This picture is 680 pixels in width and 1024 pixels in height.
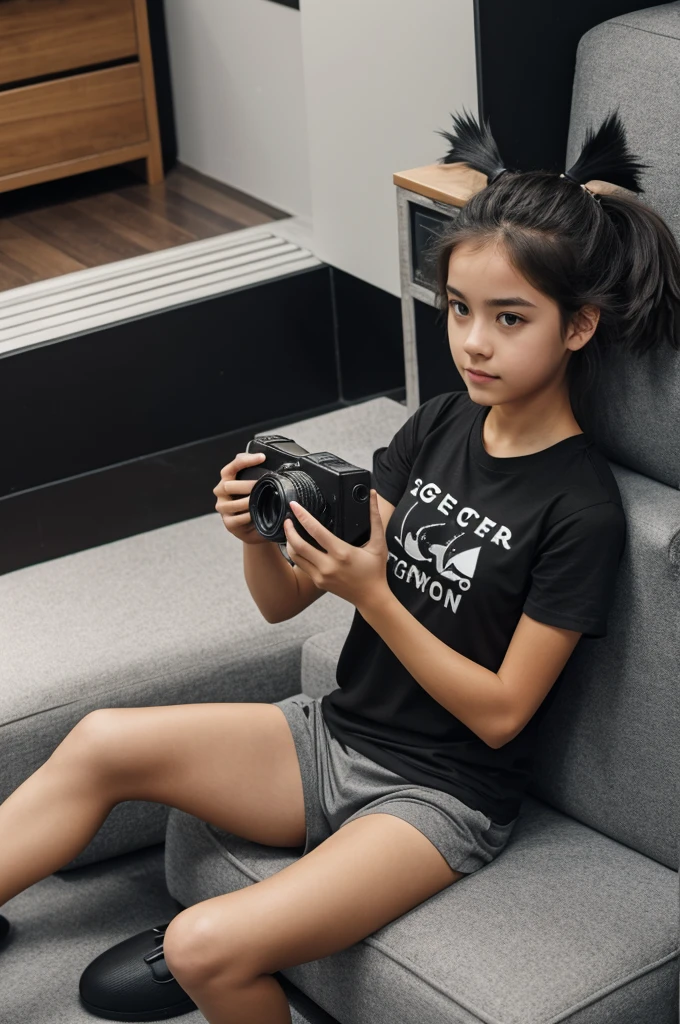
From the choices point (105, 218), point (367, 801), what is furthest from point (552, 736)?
point (105, 218)

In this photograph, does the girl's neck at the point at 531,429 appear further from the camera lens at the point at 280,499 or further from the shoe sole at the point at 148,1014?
the shoe sole at the point at 148,1014

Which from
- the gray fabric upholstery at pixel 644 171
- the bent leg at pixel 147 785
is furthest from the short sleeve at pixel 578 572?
the bent leg at pixel 147 785

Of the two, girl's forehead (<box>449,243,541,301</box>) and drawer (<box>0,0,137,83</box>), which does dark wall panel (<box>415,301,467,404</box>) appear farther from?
drawer (<box>0,0,137,83</box>)

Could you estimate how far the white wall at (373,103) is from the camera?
2.12 meters

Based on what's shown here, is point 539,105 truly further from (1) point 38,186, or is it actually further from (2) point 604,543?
(1) point 38,186

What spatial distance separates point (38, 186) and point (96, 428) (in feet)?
2.23

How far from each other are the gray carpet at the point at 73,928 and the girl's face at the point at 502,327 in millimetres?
769

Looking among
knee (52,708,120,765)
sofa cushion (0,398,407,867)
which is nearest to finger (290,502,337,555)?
knee (52,708,120,765)

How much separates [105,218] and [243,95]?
16.1 inches

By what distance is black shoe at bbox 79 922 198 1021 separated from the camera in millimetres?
1562

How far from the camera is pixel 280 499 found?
4.51 ft

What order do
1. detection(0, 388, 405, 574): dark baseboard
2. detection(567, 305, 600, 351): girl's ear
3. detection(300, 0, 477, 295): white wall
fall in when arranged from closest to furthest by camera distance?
detection(567, 305, 600, 351): girl's ear
detection(300, 0, 477, 295): white wall
detection(0, 388, 405, 574): dark baseboard

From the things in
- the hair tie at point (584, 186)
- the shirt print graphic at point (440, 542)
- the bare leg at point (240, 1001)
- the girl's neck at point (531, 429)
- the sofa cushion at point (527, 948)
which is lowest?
the bare leg at point (240, 1001)

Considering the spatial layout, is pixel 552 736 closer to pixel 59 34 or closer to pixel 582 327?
pixel 582 327
